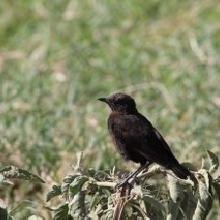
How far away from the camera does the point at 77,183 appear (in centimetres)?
425

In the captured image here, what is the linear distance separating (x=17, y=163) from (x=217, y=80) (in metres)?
2.57

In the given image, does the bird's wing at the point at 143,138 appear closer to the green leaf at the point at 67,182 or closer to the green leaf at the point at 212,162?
the green leaf at the point at 212,162

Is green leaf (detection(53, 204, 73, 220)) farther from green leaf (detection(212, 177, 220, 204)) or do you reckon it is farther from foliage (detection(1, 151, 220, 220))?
green leaf (detection(212, 177, 220, 204))

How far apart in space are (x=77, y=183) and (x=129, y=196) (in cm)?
20

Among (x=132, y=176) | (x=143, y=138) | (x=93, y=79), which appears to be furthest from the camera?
(x=93, y=79)

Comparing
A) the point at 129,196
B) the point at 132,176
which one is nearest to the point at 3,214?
the point at 129,196

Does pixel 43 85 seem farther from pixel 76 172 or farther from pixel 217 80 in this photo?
pixel 76 172

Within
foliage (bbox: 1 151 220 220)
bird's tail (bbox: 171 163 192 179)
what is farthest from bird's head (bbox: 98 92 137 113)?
foliage (bbox: 1 151 220 220)

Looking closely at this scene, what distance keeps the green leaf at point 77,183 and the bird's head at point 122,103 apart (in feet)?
3.09

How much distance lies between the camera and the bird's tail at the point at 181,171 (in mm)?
4469

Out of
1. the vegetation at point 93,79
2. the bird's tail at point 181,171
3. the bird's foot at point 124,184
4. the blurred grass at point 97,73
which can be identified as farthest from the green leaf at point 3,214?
the blurred grass at point 97,73

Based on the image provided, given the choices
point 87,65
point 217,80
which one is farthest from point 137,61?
point 217,80

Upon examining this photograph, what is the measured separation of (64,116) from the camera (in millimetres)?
7730

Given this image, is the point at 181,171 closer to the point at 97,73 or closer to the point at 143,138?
the point at 143,138
